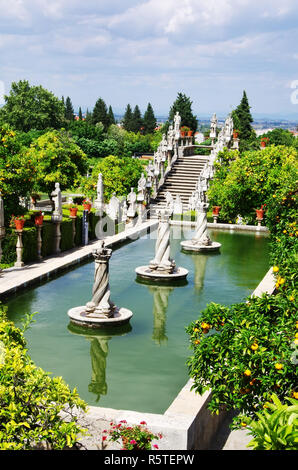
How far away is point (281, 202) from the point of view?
1548 centimetres

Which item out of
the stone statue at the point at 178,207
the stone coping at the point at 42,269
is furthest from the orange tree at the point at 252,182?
the stone coping at the point at 42,269

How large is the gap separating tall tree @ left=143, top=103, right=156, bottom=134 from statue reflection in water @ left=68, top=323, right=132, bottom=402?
369 feet

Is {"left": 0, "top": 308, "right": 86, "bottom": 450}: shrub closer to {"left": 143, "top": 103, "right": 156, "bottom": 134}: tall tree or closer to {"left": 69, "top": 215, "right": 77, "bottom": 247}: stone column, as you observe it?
{"left": 69, "top": 215, "right": 77, "bottom": 247}: stone column

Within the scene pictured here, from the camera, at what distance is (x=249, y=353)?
687cm

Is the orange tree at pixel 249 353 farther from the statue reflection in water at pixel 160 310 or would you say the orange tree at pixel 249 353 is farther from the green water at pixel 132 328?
the statue reflection in water at pixel 160 310

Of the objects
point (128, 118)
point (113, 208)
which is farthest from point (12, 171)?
point (128, 118)

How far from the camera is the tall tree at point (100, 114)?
117 meters

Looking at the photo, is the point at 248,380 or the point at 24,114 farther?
the point at 24,114

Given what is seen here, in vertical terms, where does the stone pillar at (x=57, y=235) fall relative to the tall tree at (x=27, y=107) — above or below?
below

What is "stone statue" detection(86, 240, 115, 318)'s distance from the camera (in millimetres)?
13341

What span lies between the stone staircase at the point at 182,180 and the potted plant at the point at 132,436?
27307mm

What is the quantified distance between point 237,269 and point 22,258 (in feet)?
25.2
